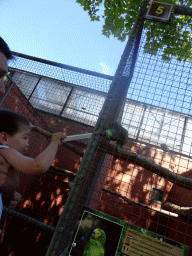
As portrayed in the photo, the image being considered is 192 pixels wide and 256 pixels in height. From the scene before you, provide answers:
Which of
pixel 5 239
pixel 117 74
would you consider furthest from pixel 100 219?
pixel 5 239

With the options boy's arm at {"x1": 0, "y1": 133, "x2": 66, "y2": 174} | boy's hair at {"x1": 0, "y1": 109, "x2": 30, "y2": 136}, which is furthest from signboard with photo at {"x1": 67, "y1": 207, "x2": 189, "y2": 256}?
boy's hair at {"x1": 0, "y1": 109, "x2": 30, "y2": 136}

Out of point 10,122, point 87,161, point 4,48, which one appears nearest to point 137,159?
point 87,161

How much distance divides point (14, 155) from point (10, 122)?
332 millimetres

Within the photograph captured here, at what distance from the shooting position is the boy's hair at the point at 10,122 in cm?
121

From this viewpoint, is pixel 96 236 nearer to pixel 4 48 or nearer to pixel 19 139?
pixel 19 139

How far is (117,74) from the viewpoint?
133 centimetres

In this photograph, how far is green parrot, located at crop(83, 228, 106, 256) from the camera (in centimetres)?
85

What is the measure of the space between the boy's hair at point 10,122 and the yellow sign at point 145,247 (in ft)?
3.55

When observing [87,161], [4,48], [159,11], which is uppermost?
[159,11]

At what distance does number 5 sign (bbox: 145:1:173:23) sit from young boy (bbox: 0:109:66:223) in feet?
4.37

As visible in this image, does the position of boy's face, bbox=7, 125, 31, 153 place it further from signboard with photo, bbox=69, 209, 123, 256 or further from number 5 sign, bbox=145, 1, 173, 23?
number 5 sign, bbox=145, 1, 173, 23

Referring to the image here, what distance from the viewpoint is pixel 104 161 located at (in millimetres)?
4488

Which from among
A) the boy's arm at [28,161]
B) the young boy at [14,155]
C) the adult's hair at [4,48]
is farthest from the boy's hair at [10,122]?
the adult's hair at [4,48]

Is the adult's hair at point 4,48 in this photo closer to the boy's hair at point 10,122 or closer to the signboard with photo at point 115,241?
the boy's hair at point 10,122
